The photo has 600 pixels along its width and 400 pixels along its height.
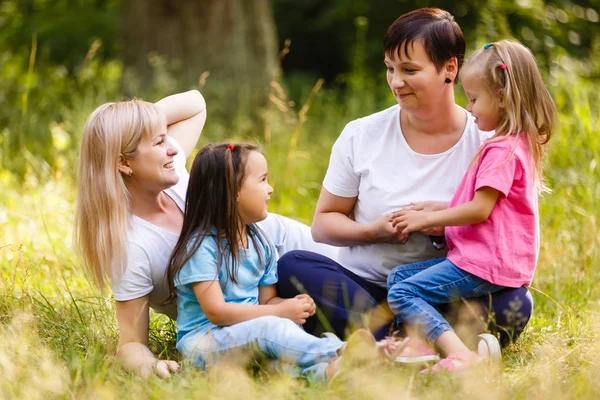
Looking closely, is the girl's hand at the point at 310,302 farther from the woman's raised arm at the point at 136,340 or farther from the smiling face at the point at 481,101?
the smiling face at the point at 481,101

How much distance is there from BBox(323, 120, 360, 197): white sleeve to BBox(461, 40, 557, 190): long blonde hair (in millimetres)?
537

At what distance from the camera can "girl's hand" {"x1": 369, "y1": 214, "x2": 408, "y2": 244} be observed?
2.91m

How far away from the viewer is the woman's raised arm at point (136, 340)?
2672 mm

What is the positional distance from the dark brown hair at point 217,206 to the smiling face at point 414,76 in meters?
0.61

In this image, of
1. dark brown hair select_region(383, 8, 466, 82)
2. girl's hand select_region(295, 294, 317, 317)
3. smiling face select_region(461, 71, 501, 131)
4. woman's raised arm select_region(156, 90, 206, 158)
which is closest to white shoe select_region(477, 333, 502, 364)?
girl's hand select_region(295, 294, 317, 317)

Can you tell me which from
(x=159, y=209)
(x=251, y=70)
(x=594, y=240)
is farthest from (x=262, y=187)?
(x=251, y=70)

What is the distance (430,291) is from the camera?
2811 millimetres

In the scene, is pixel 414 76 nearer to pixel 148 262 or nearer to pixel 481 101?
pixel 481 101

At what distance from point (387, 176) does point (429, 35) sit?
0.55 meters

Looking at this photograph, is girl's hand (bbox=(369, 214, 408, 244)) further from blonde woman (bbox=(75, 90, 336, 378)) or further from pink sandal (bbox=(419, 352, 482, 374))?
blonde woman (bbox=(75, 90, 336, 378))

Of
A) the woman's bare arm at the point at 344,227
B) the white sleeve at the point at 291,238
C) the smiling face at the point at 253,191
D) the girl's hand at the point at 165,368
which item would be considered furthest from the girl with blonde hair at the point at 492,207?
the girl's hand at the point at 165,368

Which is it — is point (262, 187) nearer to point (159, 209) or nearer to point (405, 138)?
point (159, 209)

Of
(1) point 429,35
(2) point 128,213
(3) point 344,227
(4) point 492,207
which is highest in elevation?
(1) point 429,35

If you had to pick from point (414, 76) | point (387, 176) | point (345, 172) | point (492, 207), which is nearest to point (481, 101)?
point (414, 76)
